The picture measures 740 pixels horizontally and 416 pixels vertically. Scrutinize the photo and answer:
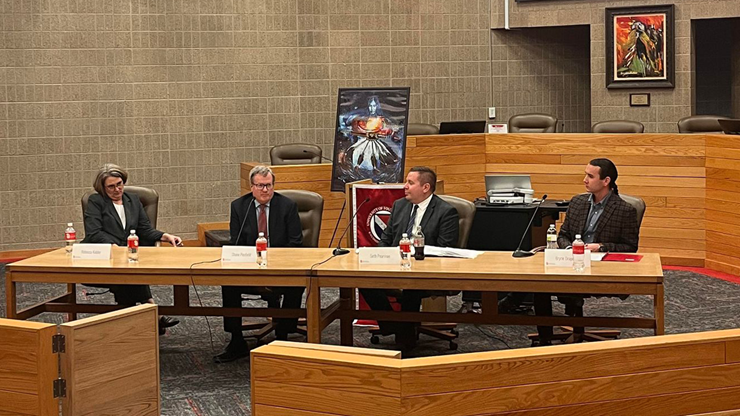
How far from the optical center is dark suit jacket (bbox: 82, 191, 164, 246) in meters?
6.92

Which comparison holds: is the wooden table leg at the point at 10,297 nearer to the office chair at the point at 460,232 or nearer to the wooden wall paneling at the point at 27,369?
the wooden wall paneling at the point at 27,369

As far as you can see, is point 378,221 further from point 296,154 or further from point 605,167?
point 296,154

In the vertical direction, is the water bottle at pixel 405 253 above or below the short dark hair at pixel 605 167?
below

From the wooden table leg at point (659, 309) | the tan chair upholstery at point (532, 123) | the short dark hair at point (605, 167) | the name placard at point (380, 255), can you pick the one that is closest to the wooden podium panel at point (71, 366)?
the name placard at point (380, 255)

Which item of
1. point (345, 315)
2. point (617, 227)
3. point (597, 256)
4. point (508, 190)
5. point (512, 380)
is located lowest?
point (345, 315)

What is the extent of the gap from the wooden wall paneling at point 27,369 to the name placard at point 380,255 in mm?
1943

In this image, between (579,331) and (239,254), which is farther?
(579,331)

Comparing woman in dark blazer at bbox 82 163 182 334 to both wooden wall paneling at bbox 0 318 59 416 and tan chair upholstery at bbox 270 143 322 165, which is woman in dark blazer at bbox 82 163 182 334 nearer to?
wooden wall paneling at bbox 0 318 59 416

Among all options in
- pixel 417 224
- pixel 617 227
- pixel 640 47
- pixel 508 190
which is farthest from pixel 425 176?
pixel 640 47

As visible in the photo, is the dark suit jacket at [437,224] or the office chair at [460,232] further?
the office chair at [460,232]

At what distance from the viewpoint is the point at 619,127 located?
33.0ft

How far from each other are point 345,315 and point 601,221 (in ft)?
5.45

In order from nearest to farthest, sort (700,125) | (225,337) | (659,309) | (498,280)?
(659,309)
(498,280)
(225,337)
(700,125)

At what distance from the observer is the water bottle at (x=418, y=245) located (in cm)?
574
